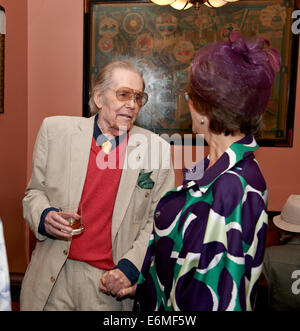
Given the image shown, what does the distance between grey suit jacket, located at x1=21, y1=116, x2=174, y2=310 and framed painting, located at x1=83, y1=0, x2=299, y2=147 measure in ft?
5.23

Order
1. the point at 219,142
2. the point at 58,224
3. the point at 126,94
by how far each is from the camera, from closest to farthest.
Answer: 1. the point at 219,142
2. the point at 58,224
3. the point at 126,94

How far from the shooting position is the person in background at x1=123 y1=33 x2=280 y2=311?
1.14 metres

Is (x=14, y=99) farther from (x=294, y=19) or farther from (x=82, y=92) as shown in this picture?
(x=294, y=19)

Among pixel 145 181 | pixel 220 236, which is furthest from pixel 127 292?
pixel 220 236

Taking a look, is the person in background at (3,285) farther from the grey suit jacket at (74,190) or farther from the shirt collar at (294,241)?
the shirt collar at (294,241)

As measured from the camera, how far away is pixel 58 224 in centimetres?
159

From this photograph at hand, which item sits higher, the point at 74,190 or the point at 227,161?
the point at 227,161

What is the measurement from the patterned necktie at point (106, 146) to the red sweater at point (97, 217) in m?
0.09

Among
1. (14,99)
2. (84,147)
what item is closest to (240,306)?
(84,147)

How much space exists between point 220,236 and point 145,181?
0.73 m

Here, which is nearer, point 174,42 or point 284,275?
point 284,275

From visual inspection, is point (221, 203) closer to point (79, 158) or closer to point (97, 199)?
point (97, 199)

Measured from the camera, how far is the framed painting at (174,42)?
3.21 meters
